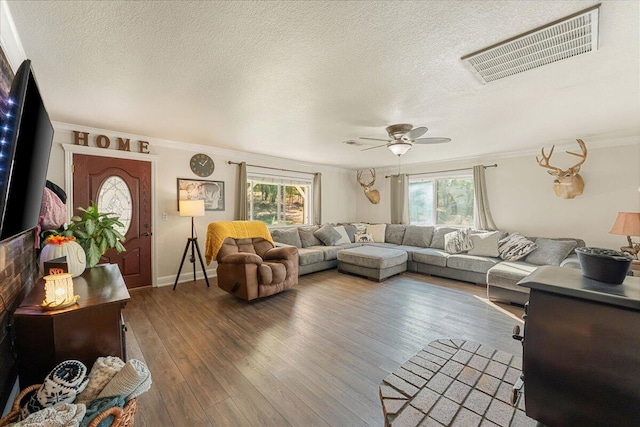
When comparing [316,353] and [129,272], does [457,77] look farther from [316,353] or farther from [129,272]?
[129,272]

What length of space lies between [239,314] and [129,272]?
Answer: 6.76 ft

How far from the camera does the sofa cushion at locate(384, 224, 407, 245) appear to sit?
5.81 meters

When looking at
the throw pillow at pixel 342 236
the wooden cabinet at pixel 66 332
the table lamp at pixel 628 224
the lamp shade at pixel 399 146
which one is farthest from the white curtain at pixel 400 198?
the wooden cabinet at pixel 66 332

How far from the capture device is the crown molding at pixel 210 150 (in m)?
3.36

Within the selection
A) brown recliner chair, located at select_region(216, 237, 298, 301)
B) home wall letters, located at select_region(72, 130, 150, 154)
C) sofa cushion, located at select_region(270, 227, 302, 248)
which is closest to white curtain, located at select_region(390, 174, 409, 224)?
sofa cushion, located at select_region(270, 227, 302, 248)

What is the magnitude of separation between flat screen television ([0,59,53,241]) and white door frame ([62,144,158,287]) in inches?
92.1

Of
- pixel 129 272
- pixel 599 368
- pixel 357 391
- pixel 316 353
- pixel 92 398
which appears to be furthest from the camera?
pixel 129 272

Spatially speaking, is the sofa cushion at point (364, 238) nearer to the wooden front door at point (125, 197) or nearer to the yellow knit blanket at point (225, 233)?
the yellow knit blanket at point (225, 233)

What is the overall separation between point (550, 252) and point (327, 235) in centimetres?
366

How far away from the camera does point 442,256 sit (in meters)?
4.52

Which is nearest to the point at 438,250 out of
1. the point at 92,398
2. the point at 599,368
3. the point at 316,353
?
the point at 316,353

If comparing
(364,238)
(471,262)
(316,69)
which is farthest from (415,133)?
(364,238)

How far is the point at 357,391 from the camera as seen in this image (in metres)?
1.76

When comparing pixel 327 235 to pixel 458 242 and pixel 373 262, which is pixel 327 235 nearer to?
pixel 373 262
